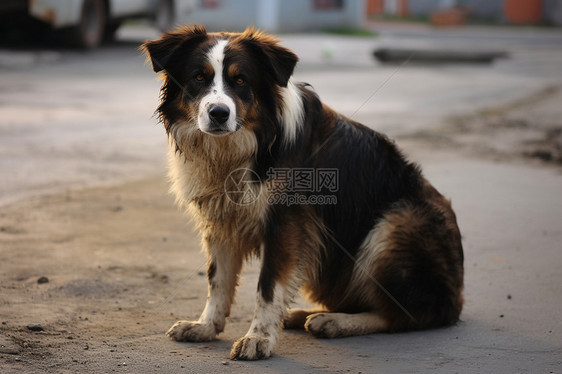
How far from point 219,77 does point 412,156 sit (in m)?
5.41

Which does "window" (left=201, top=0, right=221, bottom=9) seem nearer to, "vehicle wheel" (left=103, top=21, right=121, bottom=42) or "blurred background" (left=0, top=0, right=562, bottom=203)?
"blurred background" (left=0, top=0, right=562, bottom=203)

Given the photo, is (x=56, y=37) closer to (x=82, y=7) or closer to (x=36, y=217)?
(x=82, y=7)

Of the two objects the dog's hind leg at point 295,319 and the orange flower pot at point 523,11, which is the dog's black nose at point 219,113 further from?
the orange flower pot at point 523,11

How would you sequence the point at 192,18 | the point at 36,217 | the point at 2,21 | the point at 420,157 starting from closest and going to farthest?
the point at 36,217 < the point at 420,157 < the point at 2,21 < the point at 192,18

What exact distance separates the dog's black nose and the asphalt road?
1.22 m

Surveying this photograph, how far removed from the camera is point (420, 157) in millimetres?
9391

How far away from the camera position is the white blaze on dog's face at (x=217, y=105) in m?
4.20

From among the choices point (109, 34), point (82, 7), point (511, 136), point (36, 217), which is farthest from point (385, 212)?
point (109, 34)

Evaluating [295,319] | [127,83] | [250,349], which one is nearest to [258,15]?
[127,83]

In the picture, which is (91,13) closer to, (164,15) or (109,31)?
(109,31)

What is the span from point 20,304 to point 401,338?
7.18ft

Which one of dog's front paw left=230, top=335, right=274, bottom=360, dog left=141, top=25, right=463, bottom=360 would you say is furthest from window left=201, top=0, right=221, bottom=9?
dog's front paw left=230, top=335, right=274, bottom=360

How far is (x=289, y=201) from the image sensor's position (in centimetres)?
438

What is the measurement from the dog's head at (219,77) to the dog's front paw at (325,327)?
45.6 inches
